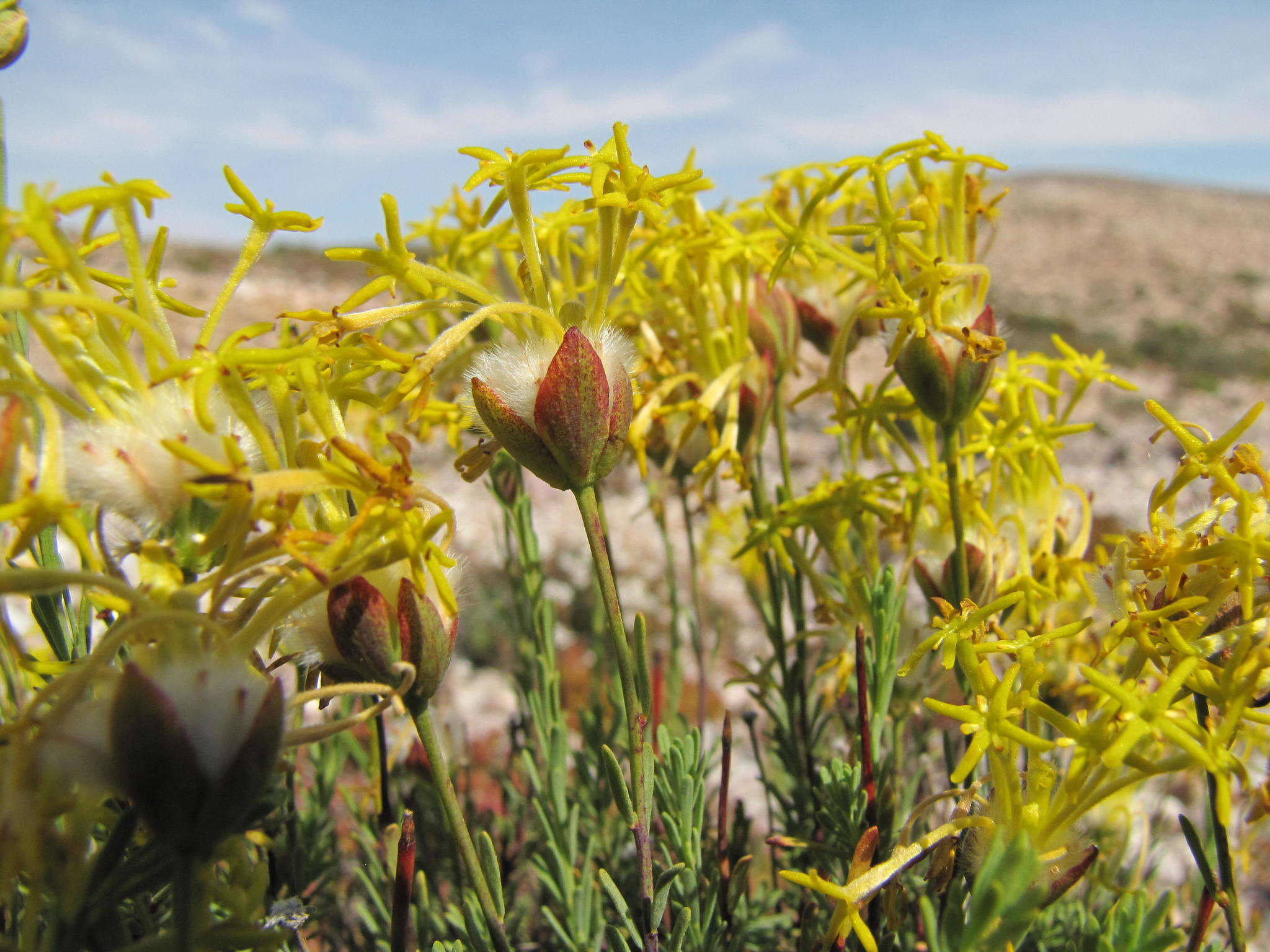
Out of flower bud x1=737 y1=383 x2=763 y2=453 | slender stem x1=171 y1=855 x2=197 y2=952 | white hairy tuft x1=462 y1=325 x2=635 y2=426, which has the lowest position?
slender stem x1=171 y1=855 x2=197 y2=952

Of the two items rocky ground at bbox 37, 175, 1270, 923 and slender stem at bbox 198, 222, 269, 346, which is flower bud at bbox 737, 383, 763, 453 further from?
slender stem at bbox 198, 222, 269, 346

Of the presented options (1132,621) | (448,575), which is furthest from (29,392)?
(1132,621)

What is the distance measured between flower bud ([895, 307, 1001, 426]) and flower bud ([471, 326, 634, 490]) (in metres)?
0.32

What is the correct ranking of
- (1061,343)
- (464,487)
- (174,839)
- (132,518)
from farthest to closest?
(464,487)
(1061,343)
(132,518)
(174,839)

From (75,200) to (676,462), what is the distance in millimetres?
934

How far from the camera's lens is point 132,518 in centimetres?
60

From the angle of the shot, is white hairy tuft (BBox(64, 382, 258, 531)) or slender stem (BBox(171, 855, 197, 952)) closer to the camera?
slender stem (BBox(171, 855, 197, 952))

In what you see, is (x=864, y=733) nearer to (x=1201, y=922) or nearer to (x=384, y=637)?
(x=1201, y=922)

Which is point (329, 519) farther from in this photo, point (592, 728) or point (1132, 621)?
point (592, 728)

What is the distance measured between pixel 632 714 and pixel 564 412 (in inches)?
9.7

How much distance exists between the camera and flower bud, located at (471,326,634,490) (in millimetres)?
674

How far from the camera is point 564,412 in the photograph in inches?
26.4

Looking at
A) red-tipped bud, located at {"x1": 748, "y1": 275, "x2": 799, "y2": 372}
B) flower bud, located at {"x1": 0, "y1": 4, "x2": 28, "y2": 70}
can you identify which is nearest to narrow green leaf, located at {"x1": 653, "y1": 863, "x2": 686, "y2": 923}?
red-tipped bud, located at {"x1": 748, "y1": 275, "x2": 799, "y2": 372}

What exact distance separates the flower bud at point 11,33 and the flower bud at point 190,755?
0.66 m
